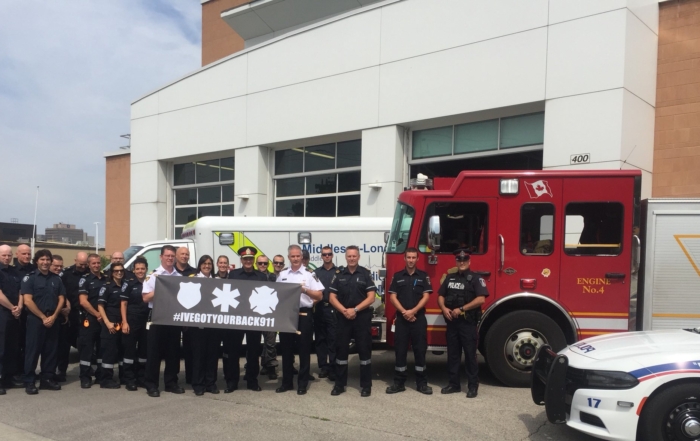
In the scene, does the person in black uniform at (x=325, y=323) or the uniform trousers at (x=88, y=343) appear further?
the person in black uniform at (x=325, y=323)

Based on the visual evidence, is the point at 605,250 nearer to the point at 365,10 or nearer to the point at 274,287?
the point at 274,287

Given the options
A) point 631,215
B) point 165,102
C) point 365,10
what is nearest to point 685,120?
point 631,215

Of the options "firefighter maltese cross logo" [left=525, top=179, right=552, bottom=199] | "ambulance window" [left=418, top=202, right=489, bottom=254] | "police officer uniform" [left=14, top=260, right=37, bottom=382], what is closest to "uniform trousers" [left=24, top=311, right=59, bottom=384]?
"police officer uniform" [left=14, top=260, right=37, bottom=382]

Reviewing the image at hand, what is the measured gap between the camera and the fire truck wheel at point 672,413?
4621 millimetres

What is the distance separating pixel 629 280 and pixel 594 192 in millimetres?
1186

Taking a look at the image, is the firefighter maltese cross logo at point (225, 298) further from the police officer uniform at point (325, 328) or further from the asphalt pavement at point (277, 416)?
the police officer uniform at point (325, 328)

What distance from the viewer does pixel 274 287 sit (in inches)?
286

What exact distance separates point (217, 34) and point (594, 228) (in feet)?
74.3

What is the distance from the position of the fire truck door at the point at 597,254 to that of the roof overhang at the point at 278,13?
1413cm

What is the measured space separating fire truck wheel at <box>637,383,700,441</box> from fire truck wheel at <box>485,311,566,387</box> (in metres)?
2.43

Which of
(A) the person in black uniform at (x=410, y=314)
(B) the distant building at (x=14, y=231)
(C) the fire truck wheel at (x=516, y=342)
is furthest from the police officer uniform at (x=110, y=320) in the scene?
(B) the distant building at (x=14, y=231)

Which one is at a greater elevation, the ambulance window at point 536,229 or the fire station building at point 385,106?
the fire station building at point 385,106

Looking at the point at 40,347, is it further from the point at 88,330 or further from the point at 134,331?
the point at 134,331

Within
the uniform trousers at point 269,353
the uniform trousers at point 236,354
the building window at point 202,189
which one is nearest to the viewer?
the uniform trousers at point 236,354
